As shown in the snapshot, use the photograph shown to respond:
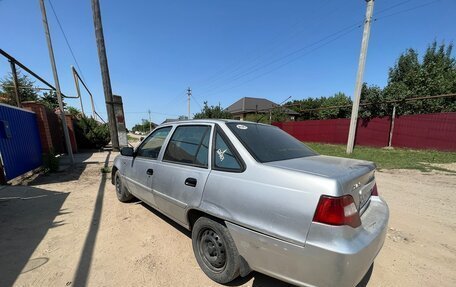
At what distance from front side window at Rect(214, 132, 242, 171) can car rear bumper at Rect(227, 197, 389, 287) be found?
22.7 inches

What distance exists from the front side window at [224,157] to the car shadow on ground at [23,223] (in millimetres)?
2406

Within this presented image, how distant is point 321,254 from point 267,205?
50cm

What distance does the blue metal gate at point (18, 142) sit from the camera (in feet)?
18.4

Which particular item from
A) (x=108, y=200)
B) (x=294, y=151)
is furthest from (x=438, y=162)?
(x=108, y=200)

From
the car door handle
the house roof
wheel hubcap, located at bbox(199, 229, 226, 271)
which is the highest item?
the house roof

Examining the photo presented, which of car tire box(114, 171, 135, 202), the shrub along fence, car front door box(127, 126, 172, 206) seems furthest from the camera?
the shrub along fence

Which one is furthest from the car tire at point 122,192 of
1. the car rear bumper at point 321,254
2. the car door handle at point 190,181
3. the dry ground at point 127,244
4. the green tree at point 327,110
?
the green tree at point 327,110

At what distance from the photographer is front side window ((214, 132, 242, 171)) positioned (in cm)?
218

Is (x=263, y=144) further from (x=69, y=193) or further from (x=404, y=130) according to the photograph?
(x=404, y=130)

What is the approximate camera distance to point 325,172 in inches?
71.0

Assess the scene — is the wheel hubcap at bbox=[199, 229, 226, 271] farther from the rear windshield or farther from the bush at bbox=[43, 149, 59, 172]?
the bush at bbox=[43, 149, 59, 172]

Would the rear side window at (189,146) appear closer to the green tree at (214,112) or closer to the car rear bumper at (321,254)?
the car rear bumper at (321,254)

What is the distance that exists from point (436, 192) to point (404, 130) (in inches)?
355

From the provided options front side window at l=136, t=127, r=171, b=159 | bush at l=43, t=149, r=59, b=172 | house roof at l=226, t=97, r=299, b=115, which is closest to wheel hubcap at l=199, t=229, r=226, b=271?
front side window at l=136, t=127, r=171, b=159
